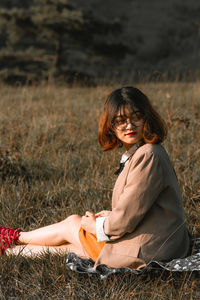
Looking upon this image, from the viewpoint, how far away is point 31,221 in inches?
97.7

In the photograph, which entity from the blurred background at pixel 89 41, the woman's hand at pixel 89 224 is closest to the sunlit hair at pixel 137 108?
the woman's hand at pixel 89 224

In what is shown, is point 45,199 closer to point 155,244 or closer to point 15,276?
point 15,276

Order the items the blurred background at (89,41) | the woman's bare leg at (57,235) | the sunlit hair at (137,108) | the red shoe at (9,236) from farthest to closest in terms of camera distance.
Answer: the blurred background at (89,41) < the red shoe at (9,236) < the woman's bare leg at (57,235) < the sunlit hair at (137,108)

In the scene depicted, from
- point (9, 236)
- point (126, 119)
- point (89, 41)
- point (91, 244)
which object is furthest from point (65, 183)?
point (89, 41)

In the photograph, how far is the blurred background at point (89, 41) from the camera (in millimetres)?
9795

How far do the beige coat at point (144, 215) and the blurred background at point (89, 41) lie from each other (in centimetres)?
434

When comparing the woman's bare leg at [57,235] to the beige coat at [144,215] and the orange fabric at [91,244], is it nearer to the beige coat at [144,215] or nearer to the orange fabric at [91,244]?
the orange fabric at [91,244]

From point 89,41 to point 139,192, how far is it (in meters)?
9.83

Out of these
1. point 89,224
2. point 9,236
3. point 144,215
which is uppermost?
point 144,215

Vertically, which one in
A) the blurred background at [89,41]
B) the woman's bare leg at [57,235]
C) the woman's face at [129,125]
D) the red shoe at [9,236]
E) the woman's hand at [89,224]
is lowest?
the red shoe at [9,236]

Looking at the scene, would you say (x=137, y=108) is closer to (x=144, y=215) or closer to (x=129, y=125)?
(x=129, y=125)

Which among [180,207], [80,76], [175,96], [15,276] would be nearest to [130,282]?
[180,207]

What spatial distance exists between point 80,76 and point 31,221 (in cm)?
797

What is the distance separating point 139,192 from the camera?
1574 millimetres
